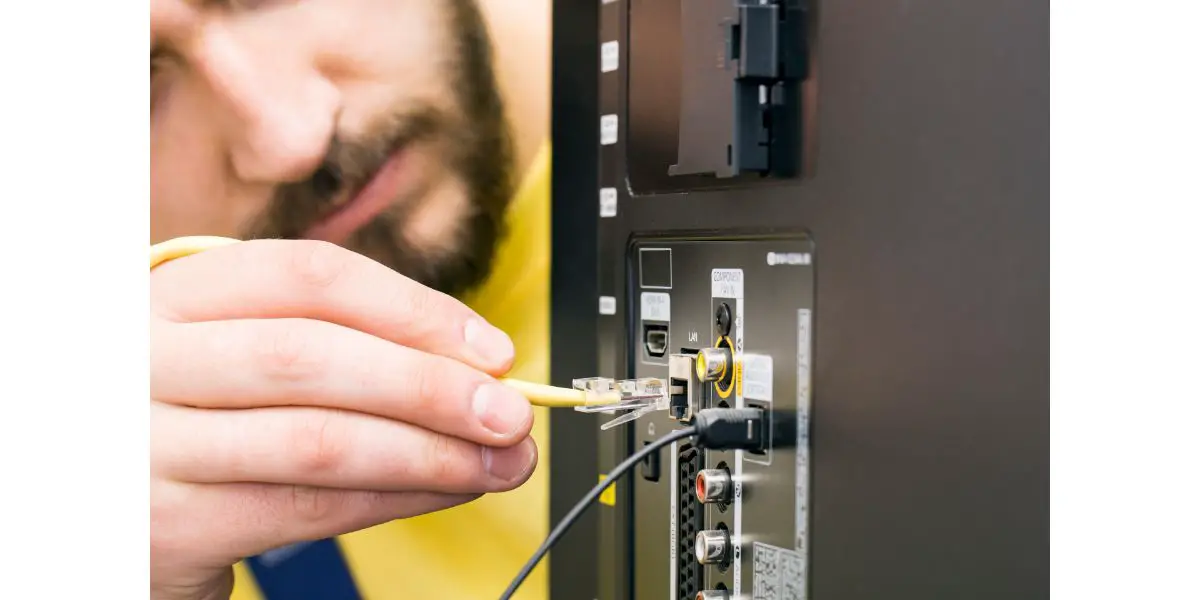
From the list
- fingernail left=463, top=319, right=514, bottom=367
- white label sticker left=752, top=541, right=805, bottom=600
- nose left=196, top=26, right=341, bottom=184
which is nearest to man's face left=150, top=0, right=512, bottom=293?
nose left=196, top=26, right=341, bottom=184

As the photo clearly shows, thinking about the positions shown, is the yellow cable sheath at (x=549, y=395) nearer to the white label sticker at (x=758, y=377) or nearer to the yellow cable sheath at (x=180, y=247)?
the white label sticker at (x=758, y=377)

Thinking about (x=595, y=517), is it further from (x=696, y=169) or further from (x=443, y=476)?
(x=696, y=169)

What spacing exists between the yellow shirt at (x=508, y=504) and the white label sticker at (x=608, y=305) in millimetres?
180

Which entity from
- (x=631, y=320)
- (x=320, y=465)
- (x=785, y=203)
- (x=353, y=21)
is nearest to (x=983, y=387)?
(x=785, y=203)

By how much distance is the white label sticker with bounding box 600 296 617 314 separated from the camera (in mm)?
1039

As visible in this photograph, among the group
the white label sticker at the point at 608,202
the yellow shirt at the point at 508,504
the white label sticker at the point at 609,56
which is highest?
the white label sticker at the point at 609,56

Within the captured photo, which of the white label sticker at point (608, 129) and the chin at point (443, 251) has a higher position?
the white label sticker at point (608, 129)

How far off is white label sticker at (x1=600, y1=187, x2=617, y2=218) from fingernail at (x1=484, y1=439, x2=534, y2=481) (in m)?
0.24

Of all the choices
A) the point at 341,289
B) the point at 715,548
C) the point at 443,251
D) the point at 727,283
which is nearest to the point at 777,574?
the point at 715,548

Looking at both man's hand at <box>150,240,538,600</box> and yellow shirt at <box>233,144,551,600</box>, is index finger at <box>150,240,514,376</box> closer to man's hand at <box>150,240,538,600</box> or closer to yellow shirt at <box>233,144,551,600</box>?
man's hand at <box>150,240,538,600</box>

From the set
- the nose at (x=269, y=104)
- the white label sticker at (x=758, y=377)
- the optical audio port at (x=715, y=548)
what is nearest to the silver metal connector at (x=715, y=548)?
the optical audio port at (x=715, y=548)

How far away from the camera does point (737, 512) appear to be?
85 centimetres

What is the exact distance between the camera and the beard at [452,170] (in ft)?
3.72

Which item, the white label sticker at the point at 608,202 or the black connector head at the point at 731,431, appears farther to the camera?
the white label sticker at the point at 608,202
